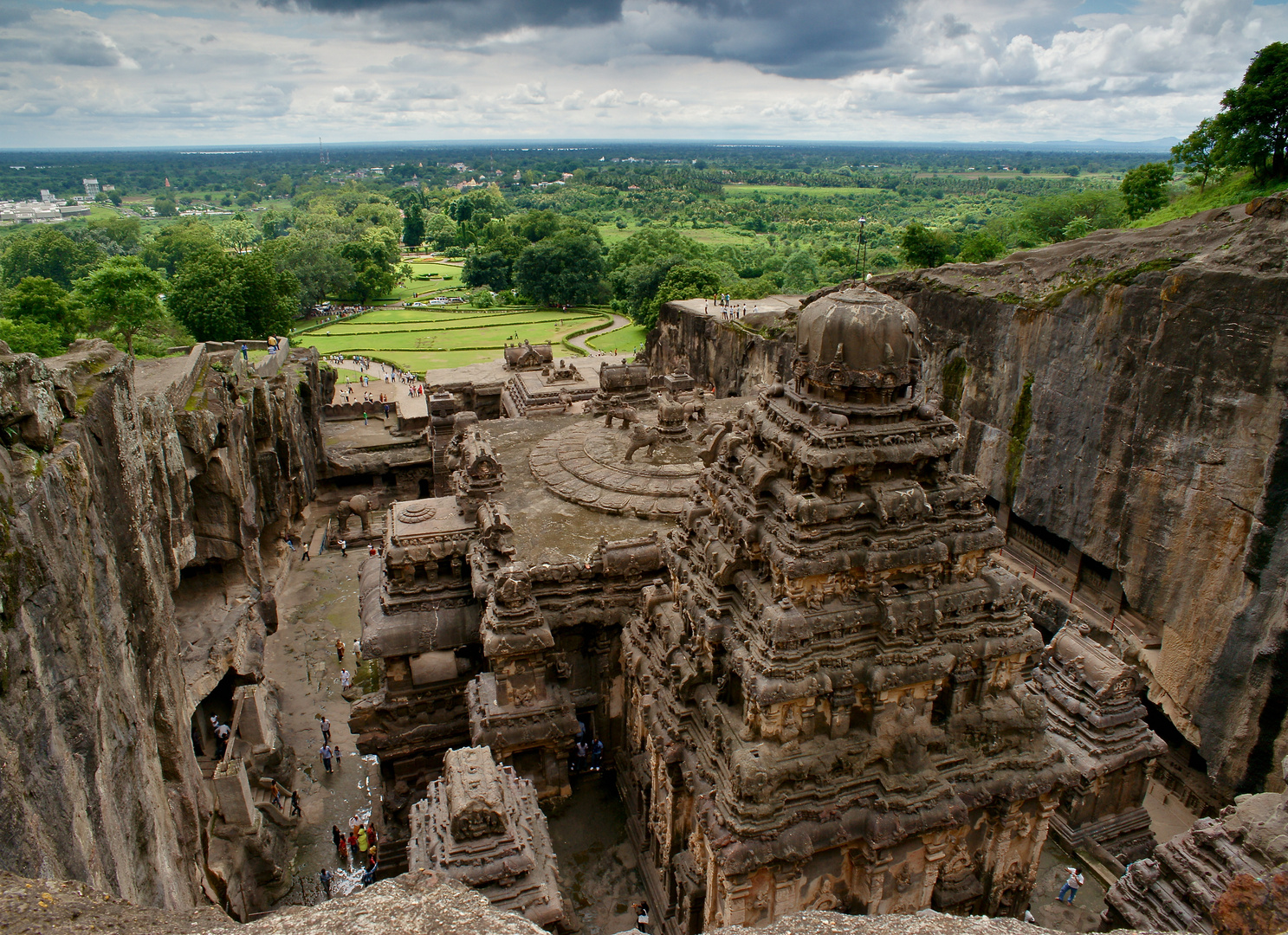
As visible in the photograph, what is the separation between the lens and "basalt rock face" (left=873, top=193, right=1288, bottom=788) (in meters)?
16.9

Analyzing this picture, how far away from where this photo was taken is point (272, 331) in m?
54.4

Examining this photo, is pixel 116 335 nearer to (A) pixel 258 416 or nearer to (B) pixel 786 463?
(A) pixel 258 416

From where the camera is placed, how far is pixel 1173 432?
1920cm

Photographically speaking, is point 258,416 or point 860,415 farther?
point 258,416

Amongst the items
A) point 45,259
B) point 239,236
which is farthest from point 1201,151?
point 239,236

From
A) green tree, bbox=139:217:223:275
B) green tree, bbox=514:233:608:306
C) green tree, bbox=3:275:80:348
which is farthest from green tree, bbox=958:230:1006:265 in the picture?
green tree, bbox=139:217:223:275

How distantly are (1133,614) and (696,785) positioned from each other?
15.9m

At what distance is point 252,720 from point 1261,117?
36.0m

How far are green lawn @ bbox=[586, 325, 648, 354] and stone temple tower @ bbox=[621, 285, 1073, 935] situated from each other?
162ft

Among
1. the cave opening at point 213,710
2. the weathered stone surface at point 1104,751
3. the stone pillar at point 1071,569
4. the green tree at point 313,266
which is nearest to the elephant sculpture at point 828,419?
the weathered stone surface at point 1104,751

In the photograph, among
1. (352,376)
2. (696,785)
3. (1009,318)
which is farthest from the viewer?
(352,376)

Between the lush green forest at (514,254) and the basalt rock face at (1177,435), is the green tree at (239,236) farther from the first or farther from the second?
the basalt rock face at (1177,435)

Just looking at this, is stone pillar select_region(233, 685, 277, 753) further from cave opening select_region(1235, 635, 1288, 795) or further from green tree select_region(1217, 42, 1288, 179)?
green tree select_region(1217, 42, 1288, 179)

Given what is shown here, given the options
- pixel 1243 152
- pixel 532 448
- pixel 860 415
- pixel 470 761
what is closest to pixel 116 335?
pixel 532 448
